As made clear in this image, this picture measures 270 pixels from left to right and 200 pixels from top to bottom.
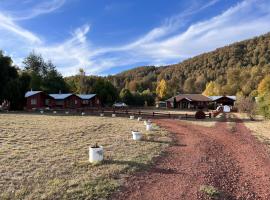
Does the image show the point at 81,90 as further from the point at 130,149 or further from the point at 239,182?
the point at 239,182

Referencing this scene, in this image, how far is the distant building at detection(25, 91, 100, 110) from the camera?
172ft

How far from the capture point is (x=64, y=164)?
10.8 meters

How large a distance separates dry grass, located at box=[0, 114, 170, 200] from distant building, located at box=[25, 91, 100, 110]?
36916 mm

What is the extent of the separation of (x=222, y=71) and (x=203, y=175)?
12532cm

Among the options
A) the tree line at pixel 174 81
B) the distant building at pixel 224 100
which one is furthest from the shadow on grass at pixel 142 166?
the distant building at pixel 224 100

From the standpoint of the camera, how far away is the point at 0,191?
26.7 ft

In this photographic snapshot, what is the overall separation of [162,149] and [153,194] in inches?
239

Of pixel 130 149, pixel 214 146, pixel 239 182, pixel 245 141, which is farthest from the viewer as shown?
pixel 245 141

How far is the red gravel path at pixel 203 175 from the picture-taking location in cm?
826

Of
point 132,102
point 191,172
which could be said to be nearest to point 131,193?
point 191,172

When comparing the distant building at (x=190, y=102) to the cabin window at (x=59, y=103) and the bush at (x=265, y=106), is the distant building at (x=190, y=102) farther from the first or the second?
the bush at (x=265, y=106)

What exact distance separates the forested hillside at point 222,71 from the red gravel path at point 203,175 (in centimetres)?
7821

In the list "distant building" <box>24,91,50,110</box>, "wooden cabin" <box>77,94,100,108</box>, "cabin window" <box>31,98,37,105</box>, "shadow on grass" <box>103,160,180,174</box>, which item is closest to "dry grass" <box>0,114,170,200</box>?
"shadow on grass" <box>103,160,180,174</box>

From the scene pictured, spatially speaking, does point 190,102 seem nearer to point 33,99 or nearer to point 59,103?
point 59,103
